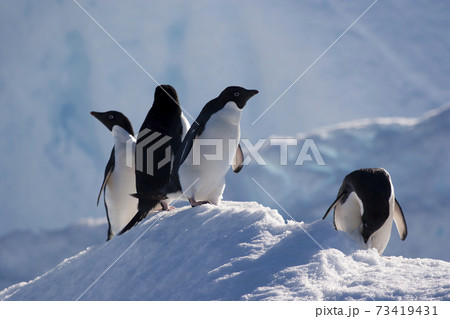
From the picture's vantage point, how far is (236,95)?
137 inches

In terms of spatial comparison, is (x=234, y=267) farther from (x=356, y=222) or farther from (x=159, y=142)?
(x=159, y=142)

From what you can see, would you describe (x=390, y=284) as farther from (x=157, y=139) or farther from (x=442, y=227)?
(x=442, y=227)

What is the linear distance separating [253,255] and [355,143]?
39.0ft

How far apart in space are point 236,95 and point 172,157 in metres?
0.63

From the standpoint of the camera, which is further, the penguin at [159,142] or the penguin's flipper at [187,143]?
the penguin at [159,142]

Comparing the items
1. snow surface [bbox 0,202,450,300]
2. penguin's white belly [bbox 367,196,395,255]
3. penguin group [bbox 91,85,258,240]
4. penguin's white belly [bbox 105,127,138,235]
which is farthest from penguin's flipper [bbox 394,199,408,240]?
penguin's white belly [bbox 105,127,138,235]

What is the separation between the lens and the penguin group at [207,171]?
10.3ft

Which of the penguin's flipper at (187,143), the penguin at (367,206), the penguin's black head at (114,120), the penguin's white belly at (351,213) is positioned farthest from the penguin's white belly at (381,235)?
the penguin's black head at (114,120)

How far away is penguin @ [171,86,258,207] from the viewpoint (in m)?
3.35

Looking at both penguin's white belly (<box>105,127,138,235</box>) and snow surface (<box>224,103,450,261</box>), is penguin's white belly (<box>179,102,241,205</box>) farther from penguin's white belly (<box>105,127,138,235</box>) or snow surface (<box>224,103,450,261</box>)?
snow surface (<box>224,103,450,261</box>)

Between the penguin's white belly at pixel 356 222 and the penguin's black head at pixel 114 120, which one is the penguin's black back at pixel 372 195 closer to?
the penguin's white belly at pixel 356 222

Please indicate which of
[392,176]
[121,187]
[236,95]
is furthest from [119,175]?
[392,176]
